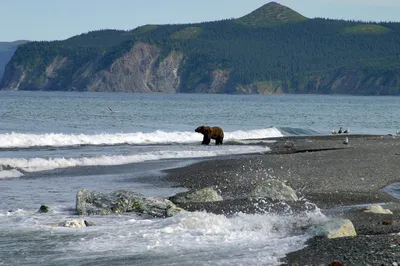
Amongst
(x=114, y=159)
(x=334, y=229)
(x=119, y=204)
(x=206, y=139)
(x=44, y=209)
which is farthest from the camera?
(x=206, y=139)

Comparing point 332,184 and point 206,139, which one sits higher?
point 332,184

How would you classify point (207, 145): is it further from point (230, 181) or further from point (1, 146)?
point (230, 181)

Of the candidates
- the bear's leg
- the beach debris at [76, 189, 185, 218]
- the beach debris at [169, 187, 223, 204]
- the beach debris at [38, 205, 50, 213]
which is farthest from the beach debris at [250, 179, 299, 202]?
the bear's leg

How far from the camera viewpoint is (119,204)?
15500 millimetres

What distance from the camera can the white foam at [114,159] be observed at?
86.9ft

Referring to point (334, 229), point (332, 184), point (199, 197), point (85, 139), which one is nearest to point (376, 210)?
point (334, 229)

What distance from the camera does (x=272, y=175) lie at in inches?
888

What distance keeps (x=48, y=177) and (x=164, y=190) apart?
16.9ft

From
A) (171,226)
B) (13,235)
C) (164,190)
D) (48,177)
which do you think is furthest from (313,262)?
(48,177)

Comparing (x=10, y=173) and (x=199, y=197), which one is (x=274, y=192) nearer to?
(x=199, y=197)

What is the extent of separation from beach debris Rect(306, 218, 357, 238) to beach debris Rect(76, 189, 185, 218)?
12.6ft

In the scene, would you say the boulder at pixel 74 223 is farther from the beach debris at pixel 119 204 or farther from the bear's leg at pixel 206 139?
the bear's leg at pixel 206 139

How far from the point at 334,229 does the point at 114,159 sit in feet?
60.3

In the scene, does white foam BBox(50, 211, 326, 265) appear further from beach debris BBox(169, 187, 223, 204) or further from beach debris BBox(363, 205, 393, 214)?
beach debris BBox(169, 187, 223, 204)
